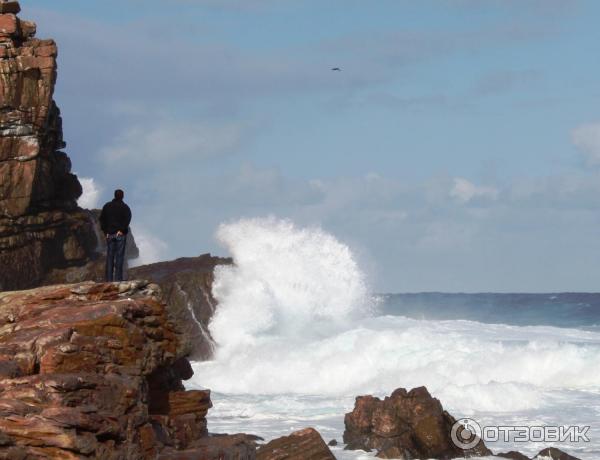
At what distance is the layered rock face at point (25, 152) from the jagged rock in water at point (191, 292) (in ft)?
11.3

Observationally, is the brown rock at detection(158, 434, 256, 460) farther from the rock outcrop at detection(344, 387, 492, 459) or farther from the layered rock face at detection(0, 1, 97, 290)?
the layered rock face at detection(0, 1, 97, 290)

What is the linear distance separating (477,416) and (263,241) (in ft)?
55.3

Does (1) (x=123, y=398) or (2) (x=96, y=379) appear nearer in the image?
(2) (x=96, y=379)

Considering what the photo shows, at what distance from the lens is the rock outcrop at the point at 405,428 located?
1723 cm

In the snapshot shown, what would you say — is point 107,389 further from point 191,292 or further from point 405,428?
point 191,292

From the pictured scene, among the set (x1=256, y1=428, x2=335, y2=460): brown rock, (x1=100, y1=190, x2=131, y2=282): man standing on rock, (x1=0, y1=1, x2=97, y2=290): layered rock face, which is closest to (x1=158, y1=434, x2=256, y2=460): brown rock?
(x1=256, y1=428, x2=335, y2=460): brown rock

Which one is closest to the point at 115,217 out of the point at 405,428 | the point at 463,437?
the point at 405,428

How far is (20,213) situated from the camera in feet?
99.8

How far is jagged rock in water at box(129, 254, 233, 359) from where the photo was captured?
31562 millimetres

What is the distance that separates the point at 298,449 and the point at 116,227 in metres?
4.92

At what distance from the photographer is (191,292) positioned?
3228cm

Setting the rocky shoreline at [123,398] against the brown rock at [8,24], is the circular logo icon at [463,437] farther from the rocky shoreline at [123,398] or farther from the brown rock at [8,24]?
the brown rock at [8,24]

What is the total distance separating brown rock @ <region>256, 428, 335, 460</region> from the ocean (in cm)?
230

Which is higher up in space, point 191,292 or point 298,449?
point 191,292
